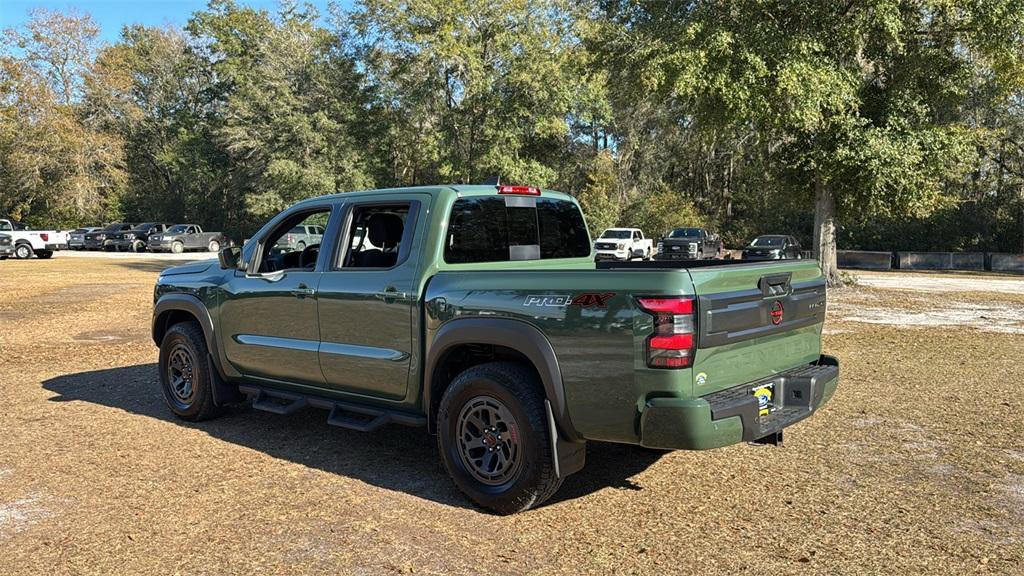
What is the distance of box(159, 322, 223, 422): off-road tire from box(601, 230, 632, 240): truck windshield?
3008 cm

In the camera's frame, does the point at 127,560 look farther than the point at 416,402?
No

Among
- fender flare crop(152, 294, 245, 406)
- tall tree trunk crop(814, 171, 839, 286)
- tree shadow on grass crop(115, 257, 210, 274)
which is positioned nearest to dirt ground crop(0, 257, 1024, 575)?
fender flare crop(152, 294, 245, 406)

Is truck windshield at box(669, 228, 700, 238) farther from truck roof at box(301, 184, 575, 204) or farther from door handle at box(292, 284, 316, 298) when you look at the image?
door handle at box(292, 284, 316, 298)

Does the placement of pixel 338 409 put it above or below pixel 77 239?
below

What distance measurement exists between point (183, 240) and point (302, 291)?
138ft

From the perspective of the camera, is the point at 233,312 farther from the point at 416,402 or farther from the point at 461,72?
the point at 461,72

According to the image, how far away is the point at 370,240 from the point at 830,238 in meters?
19.5

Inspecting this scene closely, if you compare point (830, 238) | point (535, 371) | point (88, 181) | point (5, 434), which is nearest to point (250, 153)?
point (88, 181)

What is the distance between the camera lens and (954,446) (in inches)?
232

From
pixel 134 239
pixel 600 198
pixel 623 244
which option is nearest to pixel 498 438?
pixel 623 244

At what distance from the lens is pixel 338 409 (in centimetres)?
548

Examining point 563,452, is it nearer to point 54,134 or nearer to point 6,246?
point 6,246

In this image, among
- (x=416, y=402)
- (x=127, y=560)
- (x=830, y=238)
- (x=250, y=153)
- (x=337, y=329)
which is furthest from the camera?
(x=250, y=153)

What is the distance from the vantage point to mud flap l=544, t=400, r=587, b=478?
4.23 meters
